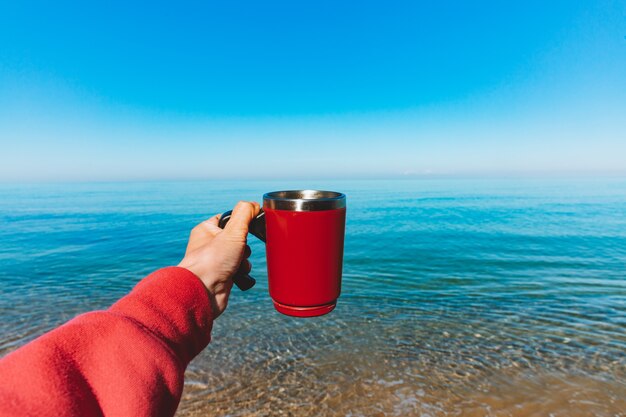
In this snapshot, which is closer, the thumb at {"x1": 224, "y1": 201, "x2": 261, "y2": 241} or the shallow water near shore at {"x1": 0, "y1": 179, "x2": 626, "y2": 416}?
the thumb at {"x1": 224, "y1": 201, "x2": 261, "y2": 241}

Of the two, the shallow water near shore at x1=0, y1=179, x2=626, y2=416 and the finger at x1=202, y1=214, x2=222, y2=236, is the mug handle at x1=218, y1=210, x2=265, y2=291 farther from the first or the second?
the shallow water near shore at x1=0, y1=179, x2=626, y2=416

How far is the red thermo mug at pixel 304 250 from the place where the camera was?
6.05 feet

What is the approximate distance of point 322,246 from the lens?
1902mm

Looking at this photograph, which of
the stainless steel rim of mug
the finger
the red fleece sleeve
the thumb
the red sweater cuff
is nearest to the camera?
the red fleece sleeve

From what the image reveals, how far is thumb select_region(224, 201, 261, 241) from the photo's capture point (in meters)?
2.05

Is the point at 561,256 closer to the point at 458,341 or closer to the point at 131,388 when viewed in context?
the point at 458,341

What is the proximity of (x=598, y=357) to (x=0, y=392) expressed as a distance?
7841 millimetres

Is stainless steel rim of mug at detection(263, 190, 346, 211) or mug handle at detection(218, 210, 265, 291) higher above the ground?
stainless steel rim of mug at detection(263, 190, 346, 211)

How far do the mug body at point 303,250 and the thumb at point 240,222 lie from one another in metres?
0.14

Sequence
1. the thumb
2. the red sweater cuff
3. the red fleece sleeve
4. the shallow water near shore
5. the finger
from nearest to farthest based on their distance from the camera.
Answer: the red fleece sleeve < the red sweater cuff < the thumb < the finger < the shallow water near shore

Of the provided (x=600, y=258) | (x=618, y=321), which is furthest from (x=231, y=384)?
(x=600, y=258)

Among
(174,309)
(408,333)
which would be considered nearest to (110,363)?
(174,309)

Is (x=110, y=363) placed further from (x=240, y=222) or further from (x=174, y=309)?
(x=240, y=222)

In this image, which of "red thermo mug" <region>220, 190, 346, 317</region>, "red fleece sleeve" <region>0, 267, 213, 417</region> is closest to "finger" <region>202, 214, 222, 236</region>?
"red thermo mug" <region>220, 190, 346, 317</region>
